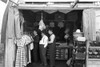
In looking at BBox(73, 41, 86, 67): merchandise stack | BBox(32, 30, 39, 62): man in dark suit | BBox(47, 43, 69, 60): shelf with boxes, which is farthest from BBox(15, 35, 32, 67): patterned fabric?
BBox(47, 43, 69, 60): shelf with boxes

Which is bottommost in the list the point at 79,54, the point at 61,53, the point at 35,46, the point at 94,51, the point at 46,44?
the point at 61,53

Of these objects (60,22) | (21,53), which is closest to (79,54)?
(21,53)

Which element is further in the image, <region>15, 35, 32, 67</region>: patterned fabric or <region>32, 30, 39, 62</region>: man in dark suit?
<region>32, 30, 39, 62</region>: man in dark suit

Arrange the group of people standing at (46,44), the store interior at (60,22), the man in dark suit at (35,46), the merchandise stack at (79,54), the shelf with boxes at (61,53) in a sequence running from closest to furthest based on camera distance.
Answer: the merchandise stack at (79,54) < the group of people standing at (46,44) < the man in dark suit at (35,46) < the store interior at (60,22) < the shelf with boxes at (61,53)

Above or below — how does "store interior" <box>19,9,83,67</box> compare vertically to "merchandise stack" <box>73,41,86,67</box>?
above

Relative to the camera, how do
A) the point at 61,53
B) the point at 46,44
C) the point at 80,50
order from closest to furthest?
the point at 80,50, the point at 46,44, the point at 61,53

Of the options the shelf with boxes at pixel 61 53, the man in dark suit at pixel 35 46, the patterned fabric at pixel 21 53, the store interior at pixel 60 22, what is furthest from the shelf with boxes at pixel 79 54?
the shelf with boxes at pixel 61 53

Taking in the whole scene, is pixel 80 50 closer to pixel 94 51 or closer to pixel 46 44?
pixel 94 51

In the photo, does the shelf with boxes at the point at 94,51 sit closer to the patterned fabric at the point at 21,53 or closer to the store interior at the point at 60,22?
the store interior at the point at 60,22

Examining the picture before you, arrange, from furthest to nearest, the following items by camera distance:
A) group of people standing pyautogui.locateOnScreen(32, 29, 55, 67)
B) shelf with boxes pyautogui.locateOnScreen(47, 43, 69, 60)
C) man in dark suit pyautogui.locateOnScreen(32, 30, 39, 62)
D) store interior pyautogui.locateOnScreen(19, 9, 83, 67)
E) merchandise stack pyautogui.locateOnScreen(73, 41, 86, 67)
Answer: shelf with boxes pyautogui.locateOnScreen(47, 43, 69, 60) < store interior pyautogui.locateOnScreen(19, 9, 83, 67) < man in dark suit pyautogui.locateOnScreen(32, 30, 39, 62) < group of people standing pyautogui.locateOnScreen(32, 29, 55, 67) < merchandise stack pyautogui.locateOnScreen(73, 41, 86, 67)

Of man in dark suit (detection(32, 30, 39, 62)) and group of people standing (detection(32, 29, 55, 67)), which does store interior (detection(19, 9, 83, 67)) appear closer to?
man in dark suit (detection(32, 30, 39, 62))

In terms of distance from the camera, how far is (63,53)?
1162cm

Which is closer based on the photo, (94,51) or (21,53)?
(94,51)

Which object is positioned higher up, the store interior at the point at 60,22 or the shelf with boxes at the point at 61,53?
the store interior at the point at 60,22
